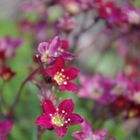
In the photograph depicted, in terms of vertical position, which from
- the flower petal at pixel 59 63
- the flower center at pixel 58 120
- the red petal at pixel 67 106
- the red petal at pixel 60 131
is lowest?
the red petal at pixel 60 131

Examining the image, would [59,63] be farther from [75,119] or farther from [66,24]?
[66,24]

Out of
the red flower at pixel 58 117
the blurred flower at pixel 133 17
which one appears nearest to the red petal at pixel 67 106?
the red flower at pixel 58 117

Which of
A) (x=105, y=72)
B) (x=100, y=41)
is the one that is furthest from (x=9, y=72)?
(x=100, y=41)

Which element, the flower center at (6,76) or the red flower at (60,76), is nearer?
the red flower at (60,76)

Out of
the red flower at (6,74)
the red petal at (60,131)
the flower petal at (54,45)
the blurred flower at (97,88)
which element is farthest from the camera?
the blurred flower at (97,88)

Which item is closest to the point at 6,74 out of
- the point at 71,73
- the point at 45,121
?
the point at 71,73

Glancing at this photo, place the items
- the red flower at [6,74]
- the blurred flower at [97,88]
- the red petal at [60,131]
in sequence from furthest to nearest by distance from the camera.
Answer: the blurred flower at [97,88] → the red flower at [6,74] → the red petal at [60,131]

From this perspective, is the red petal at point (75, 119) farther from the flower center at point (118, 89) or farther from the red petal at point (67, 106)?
the flower center at point (118, 89)

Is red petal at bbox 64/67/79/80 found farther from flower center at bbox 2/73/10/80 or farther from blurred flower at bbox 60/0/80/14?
blurred flower at bbox 60/0/80/14
